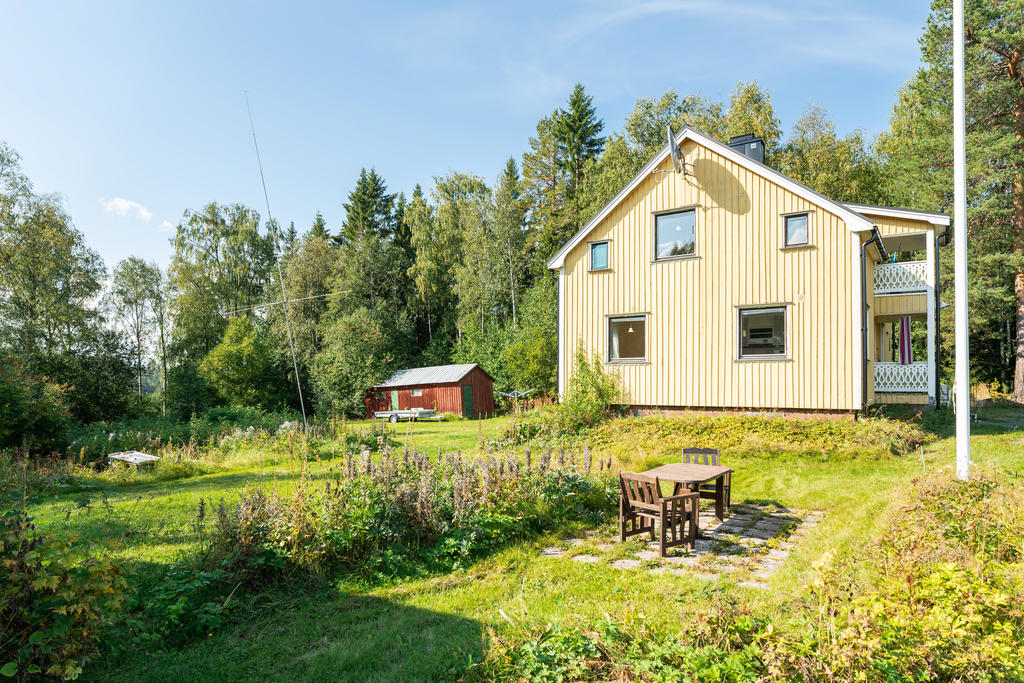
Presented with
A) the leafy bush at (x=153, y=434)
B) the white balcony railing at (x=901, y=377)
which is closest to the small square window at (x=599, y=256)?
the white balcony railing at (x=901, y=377)

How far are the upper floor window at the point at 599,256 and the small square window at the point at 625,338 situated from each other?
1.53 metres

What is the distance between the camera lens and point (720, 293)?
45.7 ft

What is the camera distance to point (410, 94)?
12078 millimetres

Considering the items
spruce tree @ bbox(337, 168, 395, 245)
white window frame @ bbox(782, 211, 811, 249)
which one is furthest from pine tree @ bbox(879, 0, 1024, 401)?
spruce tree @ bbox(337, 168, 395, 245)

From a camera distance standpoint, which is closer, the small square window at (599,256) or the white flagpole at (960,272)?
the white flagpole at (960,272)

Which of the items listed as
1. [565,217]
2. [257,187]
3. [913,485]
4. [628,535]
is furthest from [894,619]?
[565,217]

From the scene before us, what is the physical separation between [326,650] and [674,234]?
13.3 metres

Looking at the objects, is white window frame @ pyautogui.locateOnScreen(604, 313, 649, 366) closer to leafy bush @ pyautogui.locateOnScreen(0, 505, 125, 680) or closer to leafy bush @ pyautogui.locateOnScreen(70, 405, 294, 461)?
leafy bush @ pyautogui.locateOnScreen(70, 405, 294, 461)

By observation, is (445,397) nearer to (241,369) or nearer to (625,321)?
(241,369)

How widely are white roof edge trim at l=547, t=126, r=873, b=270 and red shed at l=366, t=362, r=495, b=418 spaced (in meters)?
13.8

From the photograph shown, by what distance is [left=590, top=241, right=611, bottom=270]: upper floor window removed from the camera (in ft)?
51.3

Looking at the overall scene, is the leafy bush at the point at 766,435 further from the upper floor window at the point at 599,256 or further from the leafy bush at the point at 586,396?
the upper floor window at the point at 599,256

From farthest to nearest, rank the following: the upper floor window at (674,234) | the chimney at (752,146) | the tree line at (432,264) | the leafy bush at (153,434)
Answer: the tree line at (432,264) < the chimney at (752,146) < the leafy bush at (153,434) < the upper floor window at (674,234)

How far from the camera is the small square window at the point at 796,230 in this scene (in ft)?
43.1
